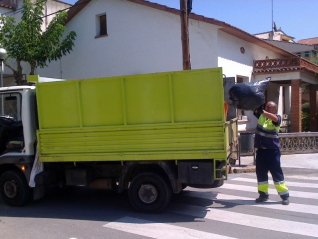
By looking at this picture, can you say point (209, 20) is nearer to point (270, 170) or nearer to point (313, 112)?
point (270, 170)

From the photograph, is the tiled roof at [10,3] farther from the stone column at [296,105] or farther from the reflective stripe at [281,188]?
the reflective stripe at [281,188]

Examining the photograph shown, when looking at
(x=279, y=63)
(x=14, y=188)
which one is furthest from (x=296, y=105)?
(x=14, y=188)

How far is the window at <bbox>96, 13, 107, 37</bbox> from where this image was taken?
15.9 meters

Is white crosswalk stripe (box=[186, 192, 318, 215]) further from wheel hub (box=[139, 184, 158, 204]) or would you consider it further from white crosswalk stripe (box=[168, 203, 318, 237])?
wheel hub (box=[139, 184, 158, 204])

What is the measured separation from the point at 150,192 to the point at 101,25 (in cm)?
1202

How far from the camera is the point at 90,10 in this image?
52.5ft

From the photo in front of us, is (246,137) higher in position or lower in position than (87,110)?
lower

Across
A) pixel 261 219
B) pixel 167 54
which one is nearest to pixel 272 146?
pixel 261 219

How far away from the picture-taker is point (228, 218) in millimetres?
5613

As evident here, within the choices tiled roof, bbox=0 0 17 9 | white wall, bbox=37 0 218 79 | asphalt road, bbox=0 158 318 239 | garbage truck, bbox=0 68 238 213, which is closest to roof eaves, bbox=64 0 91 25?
white wall, bbox=37 0 218 79

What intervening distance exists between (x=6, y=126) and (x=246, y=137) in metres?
7.03

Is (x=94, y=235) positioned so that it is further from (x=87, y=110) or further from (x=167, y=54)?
(x=167, y=54)

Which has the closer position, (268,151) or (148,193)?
(148,193)

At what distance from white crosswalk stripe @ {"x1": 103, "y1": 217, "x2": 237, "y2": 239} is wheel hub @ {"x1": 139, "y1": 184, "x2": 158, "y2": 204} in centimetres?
39
